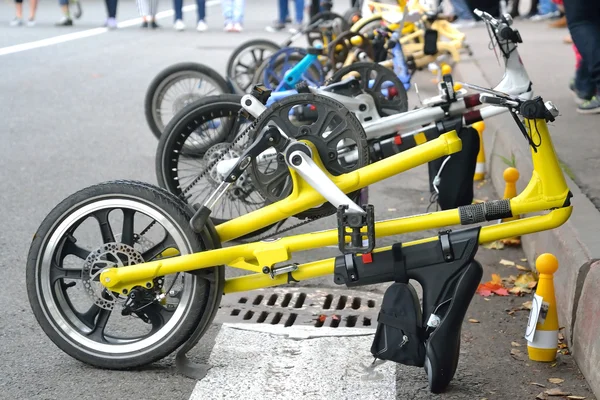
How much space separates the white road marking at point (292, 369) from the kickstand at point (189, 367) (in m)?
0.03

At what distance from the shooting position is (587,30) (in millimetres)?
7723

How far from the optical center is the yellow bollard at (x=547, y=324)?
4133 millimetres

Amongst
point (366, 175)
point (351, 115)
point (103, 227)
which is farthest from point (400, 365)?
point (103, 227)

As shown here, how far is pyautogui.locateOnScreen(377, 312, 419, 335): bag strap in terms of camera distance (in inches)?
150

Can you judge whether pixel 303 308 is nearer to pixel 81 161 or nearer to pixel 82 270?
pixel 82 270

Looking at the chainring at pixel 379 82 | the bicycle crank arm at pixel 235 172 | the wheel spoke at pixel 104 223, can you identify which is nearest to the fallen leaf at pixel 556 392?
the bicycle crank arm at pixel 235 172

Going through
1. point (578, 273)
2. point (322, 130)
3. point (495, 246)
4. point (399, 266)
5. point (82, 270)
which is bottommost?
Answer: point (495, 246)

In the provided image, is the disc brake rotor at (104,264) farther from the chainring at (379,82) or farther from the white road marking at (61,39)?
the white road marking at (61,39)

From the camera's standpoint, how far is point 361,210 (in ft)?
12.9

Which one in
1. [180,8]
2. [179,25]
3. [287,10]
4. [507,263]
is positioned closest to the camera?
[507,263]

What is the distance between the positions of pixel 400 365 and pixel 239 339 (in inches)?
30.2

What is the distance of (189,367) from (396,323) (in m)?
0.91

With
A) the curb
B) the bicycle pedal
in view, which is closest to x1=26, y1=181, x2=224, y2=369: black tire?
the bicycle pedal

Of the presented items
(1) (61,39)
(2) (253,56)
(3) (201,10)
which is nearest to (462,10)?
(3) (201,10)
